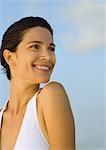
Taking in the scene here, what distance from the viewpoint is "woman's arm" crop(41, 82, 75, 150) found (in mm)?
1369

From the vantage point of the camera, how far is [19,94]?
1637 millimetres

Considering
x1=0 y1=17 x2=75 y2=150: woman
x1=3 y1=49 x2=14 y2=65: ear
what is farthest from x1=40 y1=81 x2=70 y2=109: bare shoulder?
x1=3 y1=49 x2=14 y2=65: ear

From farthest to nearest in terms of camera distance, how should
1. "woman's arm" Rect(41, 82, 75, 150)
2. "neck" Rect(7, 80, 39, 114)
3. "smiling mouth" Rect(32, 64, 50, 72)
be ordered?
"neck" Rect(7, 80, 39, 114) → "smiling mouth" Rect(32, 64, 50, 72) → "woman's arm" Rect(41, 82, 75, 150)

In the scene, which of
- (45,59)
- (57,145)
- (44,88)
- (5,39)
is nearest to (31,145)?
(57,145)

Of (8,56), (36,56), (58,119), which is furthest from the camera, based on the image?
(8,56)

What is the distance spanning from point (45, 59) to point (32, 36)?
12 centimetres

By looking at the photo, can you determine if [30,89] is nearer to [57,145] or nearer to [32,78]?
[32,78]

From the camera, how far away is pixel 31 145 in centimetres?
145

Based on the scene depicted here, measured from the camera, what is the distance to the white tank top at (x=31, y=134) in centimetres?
142

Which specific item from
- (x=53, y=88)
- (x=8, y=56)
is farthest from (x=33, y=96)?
(x=8, y=56)

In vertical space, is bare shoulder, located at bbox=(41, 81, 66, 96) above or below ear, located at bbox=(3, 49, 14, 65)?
below

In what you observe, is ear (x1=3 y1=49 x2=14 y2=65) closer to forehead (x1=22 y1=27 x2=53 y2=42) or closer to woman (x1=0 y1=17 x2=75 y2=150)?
woman (x1=0 y1=17 x2=75 y2=150)

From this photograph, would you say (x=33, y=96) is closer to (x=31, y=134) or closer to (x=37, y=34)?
(x=31, y=134)

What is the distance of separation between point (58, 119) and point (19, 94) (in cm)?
33
